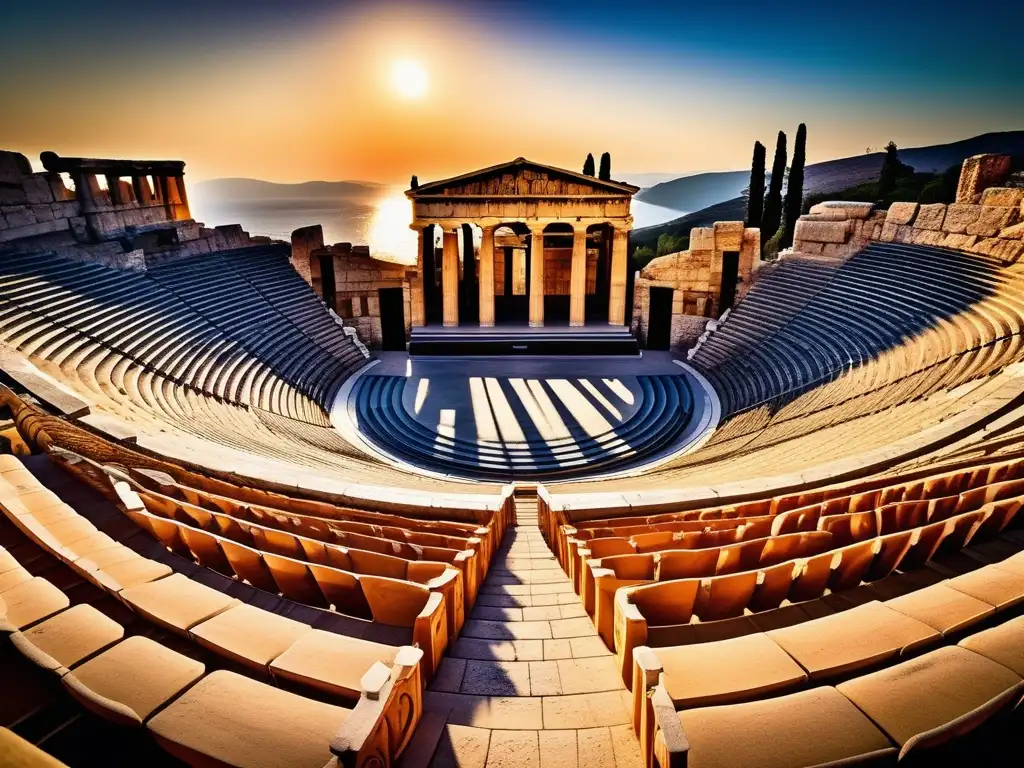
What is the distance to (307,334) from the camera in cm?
2106

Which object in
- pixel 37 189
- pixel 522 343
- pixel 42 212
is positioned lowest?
pixel 522 343

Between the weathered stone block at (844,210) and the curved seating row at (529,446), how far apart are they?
32.2 ft

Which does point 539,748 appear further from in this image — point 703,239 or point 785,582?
point 703,239

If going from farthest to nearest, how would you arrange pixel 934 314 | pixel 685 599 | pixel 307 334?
pixel 307 334, pixel 934 314, pixel 685 599

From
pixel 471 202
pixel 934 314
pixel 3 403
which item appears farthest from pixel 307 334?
pixel 934 314

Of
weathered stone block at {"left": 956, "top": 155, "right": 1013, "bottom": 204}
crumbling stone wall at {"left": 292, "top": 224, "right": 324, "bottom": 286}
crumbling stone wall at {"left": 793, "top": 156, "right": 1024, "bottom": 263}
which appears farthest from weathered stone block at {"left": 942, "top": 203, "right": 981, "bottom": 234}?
crumbling stone wall at {"left": 292, "top": 224, "right": 324, "bottom": 286}

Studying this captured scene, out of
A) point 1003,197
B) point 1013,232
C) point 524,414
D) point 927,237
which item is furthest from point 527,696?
point 927,237

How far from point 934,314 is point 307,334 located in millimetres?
19087

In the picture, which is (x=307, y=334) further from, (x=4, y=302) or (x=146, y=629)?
(x=146, y=629)

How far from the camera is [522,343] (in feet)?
74.2

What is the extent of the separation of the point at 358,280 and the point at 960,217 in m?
20.6

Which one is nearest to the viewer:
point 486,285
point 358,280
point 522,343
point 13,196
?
point 13,196

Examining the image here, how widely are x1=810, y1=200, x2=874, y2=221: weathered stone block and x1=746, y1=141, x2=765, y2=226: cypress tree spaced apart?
10.0 metres

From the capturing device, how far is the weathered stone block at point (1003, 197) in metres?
15.9
